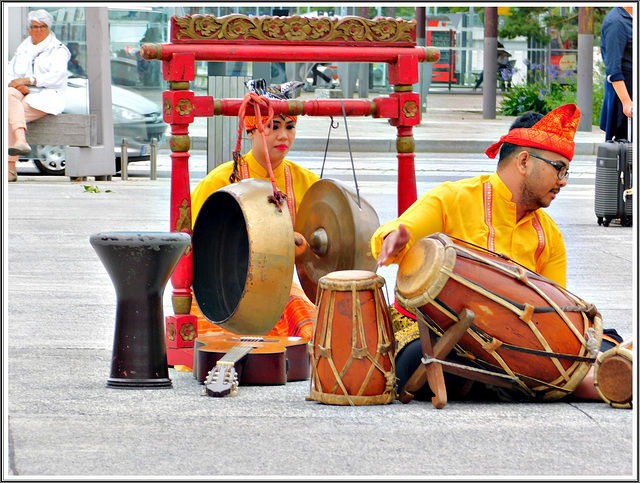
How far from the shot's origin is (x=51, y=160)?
1231 cm

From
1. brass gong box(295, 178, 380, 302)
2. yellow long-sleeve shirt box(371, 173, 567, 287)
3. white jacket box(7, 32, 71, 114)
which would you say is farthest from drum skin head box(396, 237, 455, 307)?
white jacket box(7, 32, 71, 114)

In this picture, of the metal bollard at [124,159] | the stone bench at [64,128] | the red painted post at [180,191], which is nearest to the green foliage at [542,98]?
the metal bollard at [124,159]

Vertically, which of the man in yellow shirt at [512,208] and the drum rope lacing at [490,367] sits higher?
the man in yellow shirt at [512,208]

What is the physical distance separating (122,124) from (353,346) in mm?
9168

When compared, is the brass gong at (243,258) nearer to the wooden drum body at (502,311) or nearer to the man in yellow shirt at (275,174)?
the man in yellow shirt at (275,174)

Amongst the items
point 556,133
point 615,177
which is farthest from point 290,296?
point 615,177

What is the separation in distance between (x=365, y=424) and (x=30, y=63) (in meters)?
8.39

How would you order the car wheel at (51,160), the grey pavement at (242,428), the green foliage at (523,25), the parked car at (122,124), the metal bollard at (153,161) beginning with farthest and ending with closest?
the green foliage at (523,25) < the metal bollard at (153,161) < the car wheel at (51,160) < the parked car at (122,124) < the grey pavement at (242,428)

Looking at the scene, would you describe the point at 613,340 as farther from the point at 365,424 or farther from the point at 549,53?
the point at 549,53

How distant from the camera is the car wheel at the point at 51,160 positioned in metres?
12.2

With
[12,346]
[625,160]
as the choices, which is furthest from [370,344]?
[625,160]

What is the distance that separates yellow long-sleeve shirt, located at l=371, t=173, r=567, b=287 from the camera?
415 cm

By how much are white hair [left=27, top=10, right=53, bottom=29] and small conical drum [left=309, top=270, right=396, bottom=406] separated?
26.0 feet

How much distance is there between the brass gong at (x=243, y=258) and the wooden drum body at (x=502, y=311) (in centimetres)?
52
